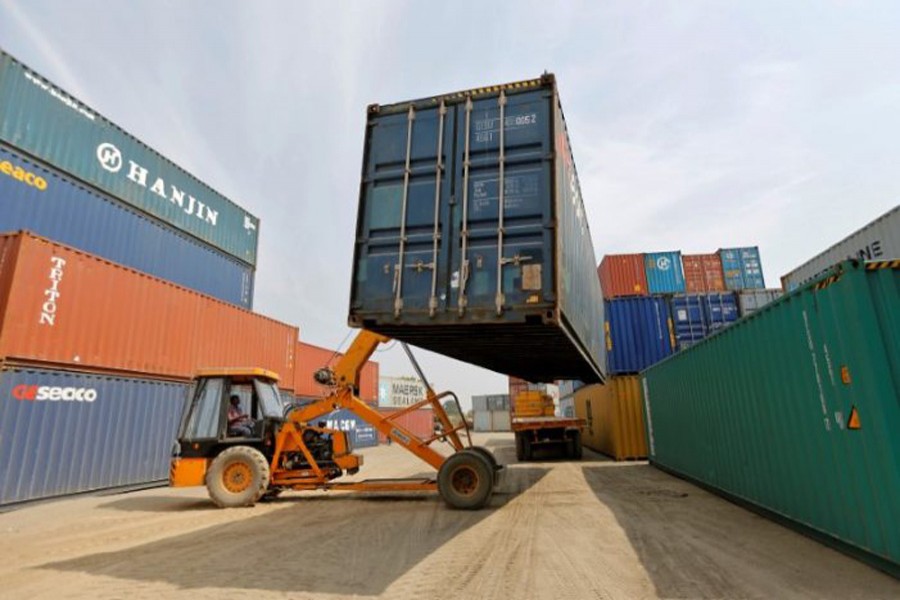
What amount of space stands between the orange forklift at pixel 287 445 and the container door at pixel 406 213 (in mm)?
3249

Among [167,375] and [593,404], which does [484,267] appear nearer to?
[167,375]

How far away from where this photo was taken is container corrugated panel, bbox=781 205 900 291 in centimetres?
1084

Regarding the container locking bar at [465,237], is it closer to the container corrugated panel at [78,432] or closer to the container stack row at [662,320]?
the container corrugated panel at [78,432]

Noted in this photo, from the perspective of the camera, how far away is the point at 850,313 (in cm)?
439

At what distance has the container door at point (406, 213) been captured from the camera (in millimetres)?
5719

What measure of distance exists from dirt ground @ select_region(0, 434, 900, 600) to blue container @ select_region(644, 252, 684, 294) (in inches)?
574

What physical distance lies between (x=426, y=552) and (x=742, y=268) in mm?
23218

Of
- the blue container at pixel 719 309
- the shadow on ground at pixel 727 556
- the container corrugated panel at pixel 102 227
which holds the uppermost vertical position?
the container corrugated panel at pixel 102 227

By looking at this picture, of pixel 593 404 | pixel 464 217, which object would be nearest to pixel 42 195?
pixel 464 217

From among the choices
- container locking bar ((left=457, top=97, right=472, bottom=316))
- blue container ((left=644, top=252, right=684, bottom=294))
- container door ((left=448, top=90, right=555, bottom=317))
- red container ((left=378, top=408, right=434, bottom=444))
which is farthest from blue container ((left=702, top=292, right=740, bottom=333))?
red container ((left=378, top=408, right=434, bottom=444))

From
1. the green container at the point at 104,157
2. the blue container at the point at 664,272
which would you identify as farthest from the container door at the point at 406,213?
the blue container at the point at 664,272

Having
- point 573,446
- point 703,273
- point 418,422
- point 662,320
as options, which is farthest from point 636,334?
point 418,422

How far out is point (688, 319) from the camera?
16234mm

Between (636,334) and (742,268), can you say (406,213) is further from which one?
(742,268)
